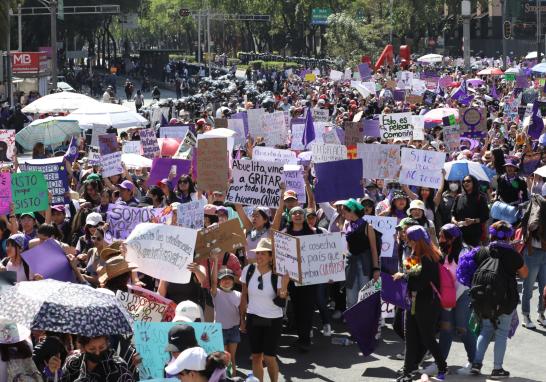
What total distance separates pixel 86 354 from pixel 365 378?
416 cm

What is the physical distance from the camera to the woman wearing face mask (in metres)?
7.07

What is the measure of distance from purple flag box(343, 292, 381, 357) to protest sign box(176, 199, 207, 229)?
1560mm

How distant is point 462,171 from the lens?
15.5 m

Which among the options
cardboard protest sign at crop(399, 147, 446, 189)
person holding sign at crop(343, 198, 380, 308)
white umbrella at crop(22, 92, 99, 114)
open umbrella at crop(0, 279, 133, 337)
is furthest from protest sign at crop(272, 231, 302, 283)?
white umbrella at crop(22, 92, 99, 114)

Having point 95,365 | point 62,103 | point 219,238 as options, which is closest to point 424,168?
point 219,238

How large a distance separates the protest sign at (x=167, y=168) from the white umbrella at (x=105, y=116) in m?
7.32

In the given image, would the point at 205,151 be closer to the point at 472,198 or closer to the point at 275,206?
the point at 275,206

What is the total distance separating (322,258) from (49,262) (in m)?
2.45

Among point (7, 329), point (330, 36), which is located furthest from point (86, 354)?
point (330, 36)

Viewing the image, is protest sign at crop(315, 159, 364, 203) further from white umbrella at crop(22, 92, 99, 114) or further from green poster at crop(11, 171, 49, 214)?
white umbrella at crop(22, 92, 99, 114)

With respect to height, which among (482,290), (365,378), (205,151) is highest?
(205,151)

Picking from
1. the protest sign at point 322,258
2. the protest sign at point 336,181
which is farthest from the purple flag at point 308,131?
the protest sign at point 322,258

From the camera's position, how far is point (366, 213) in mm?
13164

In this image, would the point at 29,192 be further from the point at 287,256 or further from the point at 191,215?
the point at 287,256
